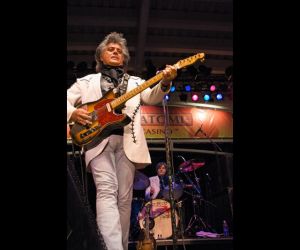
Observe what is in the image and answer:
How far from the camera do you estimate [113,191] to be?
2.98 meters

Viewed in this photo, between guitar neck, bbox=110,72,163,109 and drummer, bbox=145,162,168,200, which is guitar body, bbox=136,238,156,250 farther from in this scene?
drummer, bbox=145,162,168,200

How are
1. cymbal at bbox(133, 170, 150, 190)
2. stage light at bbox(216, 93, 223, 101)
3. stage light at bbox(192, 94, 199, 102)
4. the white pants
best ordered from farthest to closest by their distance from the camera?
stage light at bbox(192, 94, 199, 102), stage light at bbox(216, 93, 223, 101), cymbal at bbox(133, 170, 150, 190), the white pants

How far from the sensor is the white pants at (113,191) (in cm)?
276

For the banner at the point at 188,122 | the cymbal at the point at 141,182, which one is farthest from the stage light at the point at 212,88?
the cymbal at the point at 141,182

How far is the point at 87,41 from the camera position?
8.28 m

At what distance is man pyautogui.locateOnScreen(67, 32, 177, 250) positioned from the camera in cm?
288

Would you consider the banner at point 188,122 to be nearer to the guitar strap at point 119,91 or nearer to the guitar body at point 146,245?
the guitar body at point 146,245

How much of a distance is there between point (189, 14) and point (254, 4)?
6.13 metres

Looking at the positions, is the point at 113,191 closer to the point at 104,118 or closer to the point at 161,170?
the point at 104,118

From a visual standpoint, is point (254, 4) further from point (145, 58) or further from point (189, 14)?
point (145, 58)

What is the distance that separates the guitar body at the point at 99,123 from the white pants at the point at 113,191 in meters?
0.11

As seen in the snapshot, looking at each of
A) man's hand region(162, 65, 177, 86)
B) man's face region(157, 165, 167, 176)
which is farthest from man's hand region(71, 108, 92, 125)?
man's face region(157, 165, 167, 176)

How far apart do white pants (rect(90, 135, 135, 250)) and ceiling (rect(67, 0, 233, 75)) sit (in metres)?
4.36

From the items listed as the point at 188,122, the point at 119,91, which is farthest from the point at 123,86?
the point at 188,122
